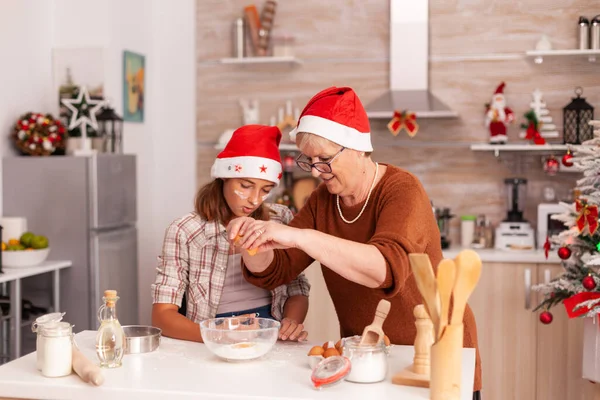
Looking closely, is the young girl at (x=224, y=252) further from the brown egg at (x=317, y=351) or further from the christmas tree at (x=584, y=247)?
the christmas tree at (x=584, y=247)

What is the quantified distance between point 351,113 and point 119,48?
293 centimetres

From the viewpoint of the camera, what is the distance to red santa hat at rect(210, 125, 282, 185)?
2580 millimetres

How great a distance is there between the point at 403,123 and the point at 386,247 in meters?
2.86

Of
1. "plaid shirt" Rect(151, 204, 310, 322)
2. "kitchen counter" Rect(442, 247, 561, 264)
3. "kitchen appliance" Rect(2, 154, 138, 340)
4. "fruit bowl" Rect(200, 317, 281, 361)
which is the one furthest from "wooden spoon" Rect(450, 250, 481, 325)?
"kitchen appliance" Rect(2, 154, 138, 340)

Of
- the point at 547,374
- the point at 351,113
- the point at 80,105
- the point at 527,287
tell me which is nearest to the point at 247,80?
the point at 80,105

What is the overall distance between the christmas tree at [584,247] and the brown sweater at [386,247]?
1225 millimetres

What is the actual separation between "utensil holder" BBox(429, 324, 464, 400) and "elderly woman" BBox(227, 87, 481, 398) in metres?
0.27

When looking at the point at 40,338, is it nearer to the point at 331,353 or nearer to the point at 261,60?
the point at 331,353

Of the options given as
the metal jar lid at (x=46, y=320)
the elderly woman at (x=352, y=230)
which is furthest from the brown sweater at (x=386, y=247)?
the metal jar lid at (x=46, y=320)

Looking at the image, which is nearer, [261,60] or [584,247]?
[584,247]

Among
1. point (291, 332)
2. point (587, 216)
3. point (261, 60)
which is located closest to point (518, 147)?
point (587, 216)

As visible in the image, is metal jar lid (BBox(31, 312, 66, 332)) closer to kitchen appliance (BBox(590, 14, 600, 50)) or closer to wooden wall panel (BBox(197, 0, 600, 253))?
wooden wall panel (BBox(197, 0, 600, 253))

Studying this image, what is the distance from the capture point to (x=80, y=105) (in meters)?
4.40

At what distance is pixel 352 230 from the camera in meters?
2.34
